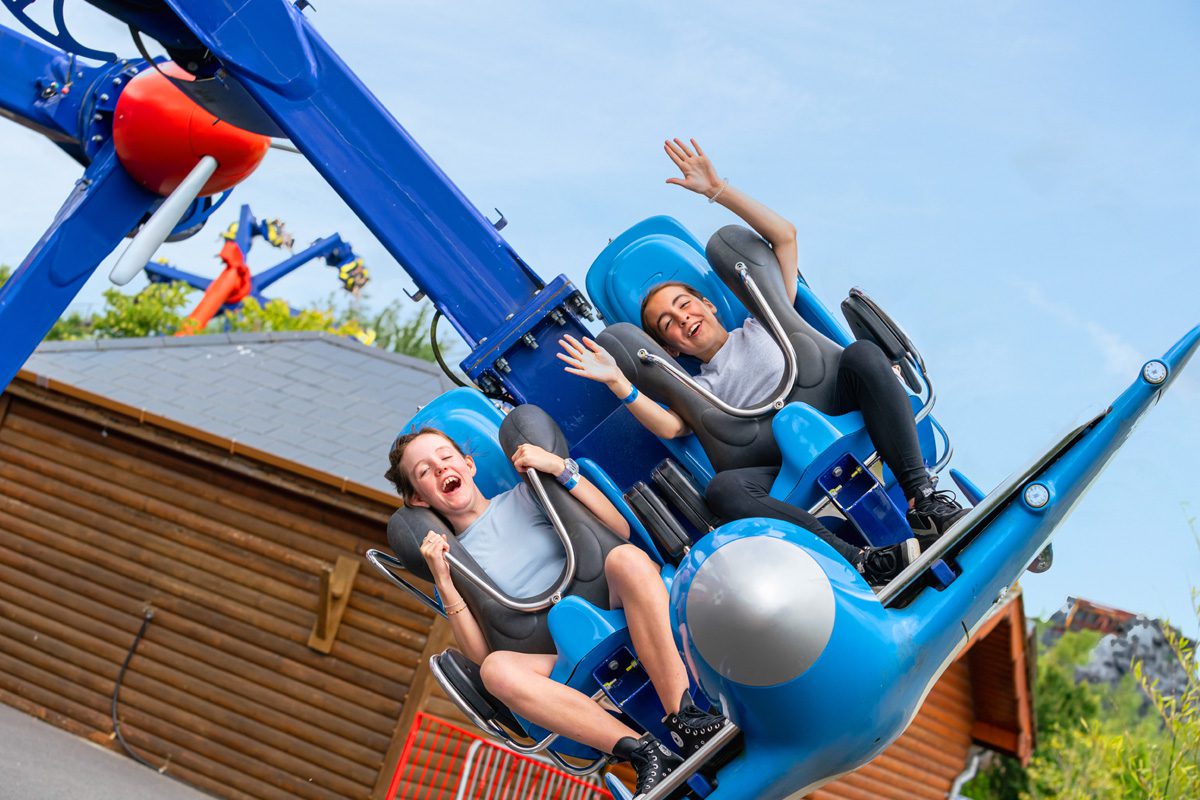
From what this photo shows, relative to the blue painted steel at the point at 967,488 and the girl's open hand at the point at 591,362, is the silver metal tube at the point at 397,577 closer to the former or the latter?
the girl's open hand at the point at 591,362

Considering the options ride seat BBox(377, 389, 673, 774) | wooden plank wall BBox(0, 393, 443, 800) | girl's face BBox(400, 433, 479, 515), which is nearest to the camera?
ride seat BBox(377, 389, 673, 774)

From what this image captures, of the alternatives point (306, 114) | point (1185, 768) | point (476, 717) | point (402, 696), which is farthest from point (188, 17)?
point (402, 696)

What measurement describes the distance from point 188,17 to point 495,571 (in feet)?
5.78

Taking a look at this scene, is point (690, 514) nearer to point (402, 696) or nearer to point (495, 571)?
point (495, 571)

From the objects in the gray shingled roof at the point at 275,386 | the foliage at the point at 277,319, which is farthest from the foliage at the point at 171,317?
the gray shingled roof at the point at 275,386

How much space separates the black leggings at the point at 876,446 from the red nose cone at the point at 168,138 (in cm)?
321

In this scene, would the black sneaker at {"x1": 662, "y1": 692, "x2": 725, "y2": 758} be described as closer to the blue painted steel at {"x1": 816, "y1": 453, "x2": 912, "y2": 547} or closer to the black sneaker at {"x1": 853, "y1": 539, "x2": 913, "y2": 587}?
the black sneaker at {"x1": 853, "y1": 539, "x2": 913, "y2": 587}

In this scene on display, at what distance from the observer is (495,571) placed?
3.24 meters

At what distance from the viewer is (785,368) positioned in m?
3.07

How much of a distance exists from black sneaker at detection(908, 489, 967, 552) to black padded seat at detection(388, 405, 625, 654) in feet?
2.34

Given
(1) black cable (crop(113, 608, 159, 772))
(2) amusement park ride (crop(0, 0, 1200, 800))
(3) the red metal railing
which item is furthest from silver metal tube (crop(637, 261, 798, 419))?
(1) black cable (crop(113, 608, 159, 772))

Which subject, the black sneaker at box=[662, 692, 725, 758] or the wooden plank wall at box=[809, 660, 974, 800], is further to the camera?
the wooden plank wall at box=[809, 660, 974, 800]

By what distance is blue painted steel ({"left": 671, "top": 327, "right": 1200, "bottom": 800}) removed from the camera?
2.26 meters

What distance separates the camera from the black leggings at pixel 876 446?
9.46 ft
